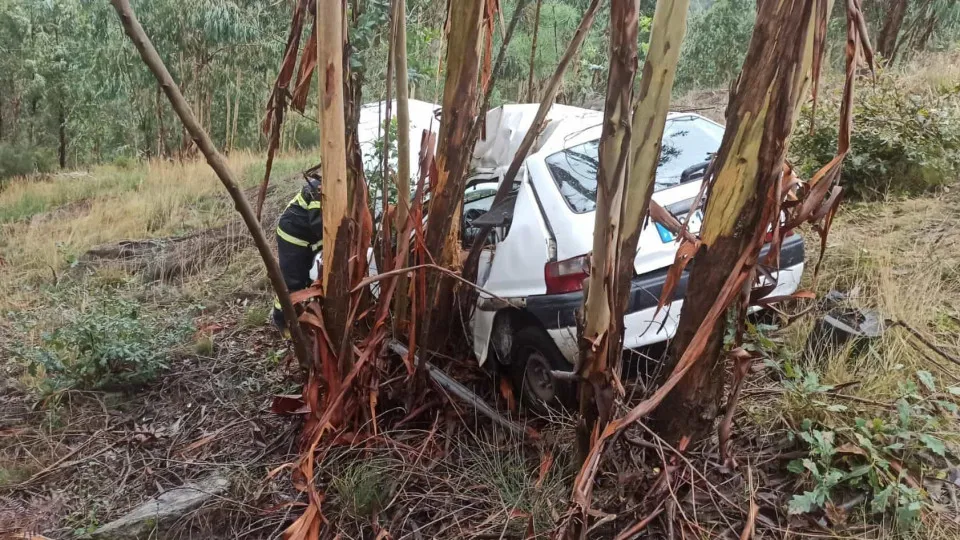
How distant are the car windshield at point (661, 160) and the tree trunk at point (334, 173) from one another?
4.05ft

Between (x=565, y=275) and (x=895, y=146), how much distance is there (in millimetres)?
3615

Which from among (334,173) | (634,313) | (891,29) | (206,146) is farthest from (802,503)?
(891,29)

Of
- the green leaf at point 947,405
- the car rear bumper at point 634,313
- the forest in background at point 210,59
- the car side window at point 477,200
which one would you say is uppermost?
the forest in background at point 210,59

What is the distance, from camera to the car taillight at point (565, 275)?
3.20 meters

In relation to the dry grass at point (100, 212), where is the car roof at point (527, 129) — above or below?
above

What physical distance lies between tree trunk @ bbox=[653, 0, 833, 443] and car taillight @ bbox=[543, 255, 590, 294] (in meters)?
0.81

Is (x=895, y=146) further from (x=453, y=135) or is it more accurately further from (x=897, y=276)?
(x=453, y=135)

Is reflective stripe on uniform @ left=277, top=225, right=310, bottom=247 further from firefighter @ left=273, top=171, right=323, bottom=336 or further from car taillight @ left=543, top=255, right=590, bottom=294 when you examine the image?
car taillight @ left=543, top=255, right=590, bottom=294

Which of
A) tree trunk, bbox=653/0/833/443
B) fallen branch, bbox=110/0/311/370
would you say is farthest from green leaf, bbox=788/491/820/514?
fallen branch, bbox=110/0/311/370

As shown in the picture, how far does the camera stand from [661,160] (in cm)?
372

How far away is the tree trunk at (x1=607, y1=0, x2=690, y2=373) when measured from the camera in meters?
1.99

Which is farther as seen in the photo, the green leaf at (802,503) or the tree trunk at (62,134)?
the tree trunk at (62,134)

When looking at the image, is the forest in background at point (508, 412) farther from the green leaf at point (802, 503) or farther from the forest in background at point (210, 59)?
the forest in background at point (210, 59)

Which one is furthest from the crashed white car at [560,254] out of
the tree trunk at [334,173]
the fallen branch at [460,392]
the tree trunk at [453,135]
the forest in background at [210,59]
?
the forest in background at [210,59]
